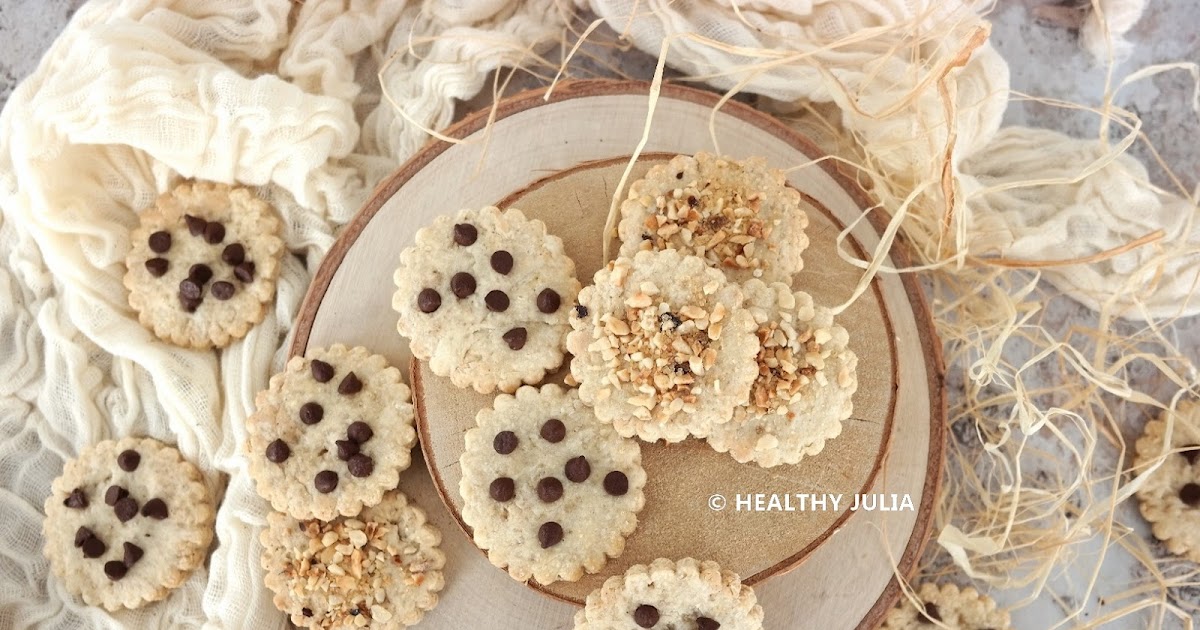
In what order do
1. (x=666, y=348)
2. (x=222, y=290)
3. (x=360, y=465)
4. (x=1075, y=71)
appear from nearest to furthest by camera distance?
(x=666, y=348)
(x=360, y=465)
(x=222, y=290)
(x=1075, y=71)

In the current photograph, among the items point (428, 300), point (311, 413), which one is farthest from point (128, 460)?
point (428, 300)

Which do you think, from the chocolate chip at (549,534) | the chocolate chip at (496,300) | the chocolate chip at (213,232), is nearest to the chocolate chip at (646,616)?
the chocolate chip at (549,534)

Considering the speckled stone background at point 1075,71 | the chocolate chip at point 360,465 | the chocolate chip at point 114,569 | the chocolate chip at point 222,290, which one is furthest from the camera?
the speckled stone background at point 1075,71

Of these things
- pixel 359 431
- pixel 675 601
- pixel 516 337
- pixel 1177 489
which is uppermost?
pixel 516 337

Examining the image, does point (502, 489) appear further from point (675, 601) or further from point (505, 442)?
point (675, 601)

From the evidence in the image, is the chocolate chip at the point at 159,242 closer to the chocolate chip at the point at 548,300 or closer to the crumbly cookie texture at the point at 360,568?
the crumbly cookie texture at the point at 360,568

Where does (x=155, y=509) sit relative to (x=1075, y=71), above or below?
below

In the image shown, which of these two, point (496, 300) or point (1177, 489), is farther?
point (1177, 489)

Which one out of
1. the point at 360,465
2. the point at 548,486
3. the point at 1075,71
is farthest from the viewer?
the point at 1075,71
